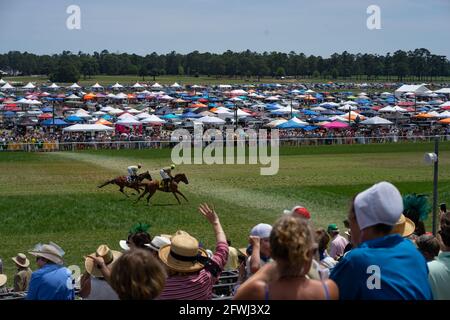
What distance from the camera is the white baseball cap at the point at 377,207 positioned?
4023 millimetres

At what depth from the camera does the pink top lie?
5453 millimetres

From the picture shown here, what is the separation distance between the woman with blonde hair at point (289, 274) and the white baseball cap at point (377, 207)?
48 cm

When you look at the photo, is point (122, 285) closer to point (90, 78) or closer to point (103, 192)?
point (103, 192)

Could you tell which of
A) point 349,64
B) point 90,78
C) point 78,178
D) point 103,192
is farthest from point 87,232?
point 349,64

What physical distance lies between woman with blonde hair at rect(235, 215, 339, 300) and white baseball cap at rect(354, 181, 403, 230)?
0.48 meters

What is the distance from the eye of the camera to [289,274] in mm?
3658

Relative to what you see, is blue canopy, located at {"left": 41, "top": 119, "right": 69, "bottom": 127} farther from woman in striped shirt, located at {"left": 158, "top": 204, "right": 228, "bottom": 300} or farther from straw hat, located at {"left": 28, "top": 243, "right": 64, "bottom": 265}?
woman in striped shirt, located at {"left": 158, "top": 204, "right": 228, "bottom": 300}

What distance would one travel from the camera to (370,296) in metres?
3.81

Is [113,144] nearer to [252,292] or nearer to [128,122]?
[128,122]

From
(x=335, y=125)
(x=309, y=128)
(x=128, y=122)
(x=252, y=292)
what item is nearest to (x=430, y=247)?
Result: (x=252, y=292)

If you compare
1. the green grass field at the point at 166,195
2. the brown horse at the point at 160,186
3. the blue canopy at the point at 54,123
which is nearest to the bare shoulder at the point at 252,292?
the green grass field at the point at 166,195

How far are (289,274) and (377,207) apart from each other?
703 mm

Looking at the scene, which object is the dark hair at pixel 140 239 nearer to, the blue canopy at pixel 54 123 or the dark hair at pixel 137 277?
the dark hair at pixel 137 277
